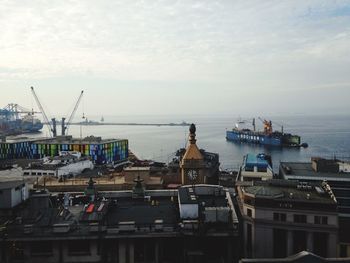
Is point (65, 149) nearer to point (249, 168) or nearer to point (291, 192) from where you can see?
point (249, 168)

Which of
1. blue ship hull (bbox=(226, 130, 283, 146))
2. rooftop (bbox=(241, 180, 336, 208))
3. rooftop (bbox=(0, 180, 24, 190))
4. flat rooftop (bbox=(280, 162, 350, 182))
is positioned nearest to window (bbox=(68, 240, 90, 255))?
rooftop (bbox=(0, 180, 24, 190))

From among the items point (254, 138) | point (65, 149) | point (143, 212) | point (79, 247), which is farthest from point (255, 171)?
point (254, 138)

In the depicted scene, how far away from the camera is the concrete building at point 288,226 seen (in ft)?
72.2

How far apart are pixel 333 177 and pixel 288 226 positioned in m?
17.0

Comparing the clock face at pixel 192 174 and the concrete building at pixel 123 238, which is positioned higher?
the clock face at pixel 192 174

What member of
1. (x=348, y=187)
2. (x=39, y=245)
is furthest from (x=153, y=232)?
(x=348, y=187)

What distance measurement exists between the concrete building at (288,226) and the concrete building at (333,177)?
4.71 meters

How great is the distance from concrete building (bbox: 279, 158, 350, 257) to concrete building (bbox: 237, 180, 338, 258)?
15.4 ft

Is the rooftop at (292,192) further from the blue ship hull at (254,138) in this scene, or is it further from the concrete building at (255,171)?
the blue ship hull at (254,138)

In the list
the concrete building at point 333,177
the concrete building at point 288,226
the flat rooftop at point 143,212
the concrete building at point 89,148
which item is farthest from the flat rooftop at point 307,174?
the concrete building at point 89,148

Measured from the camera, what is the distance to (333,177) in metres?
36.9

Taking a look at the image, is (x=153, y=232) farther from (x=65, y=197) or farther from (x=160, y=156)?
(x=160, y=156)

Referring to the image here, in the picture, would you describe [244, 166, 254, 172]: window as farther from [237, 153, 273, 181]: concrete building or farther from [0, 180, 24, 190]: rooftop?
[0, 180, 24, 190]: rooftop

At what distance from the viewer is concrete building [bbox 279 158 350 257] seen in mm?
31950
